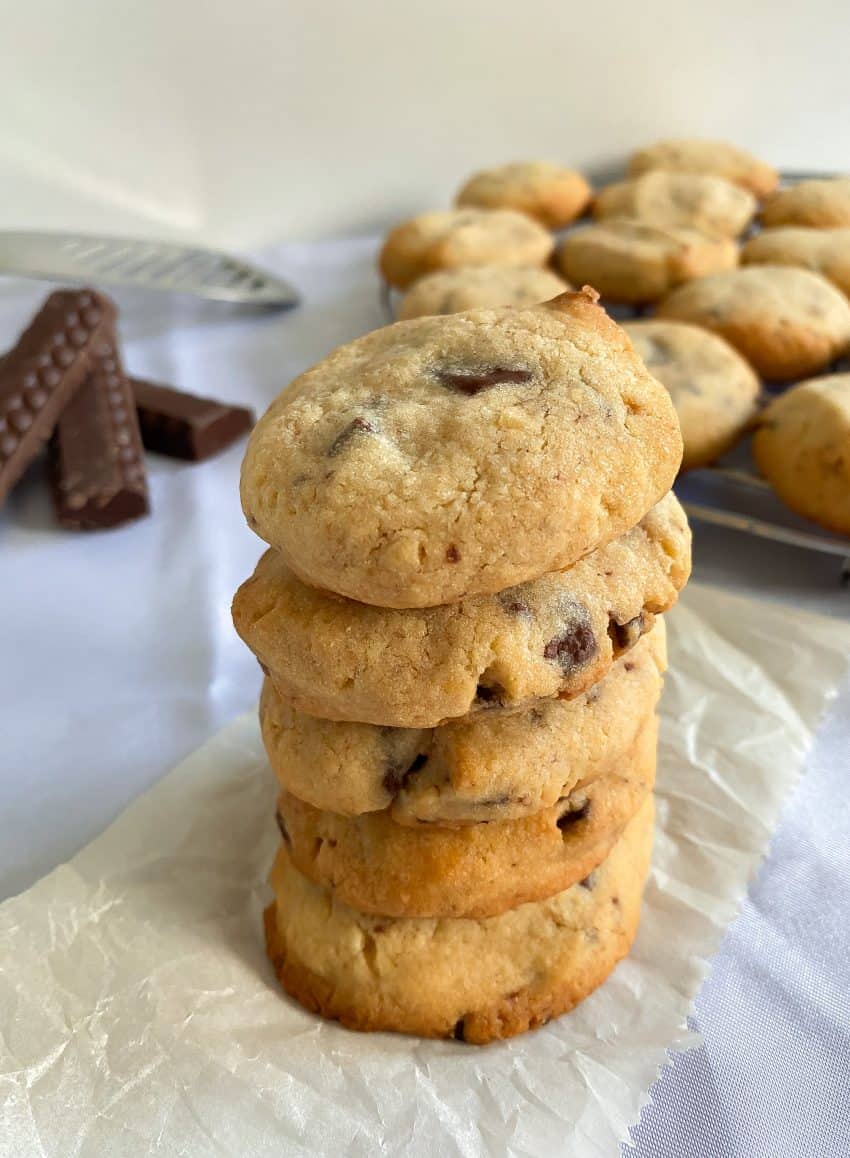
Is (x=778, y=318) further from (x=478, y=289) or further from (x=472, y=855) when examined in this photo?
(x=472, y=855)

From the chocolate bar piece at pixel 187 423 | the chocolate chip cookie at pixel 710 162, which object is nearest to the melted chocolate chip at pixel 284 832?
the chocolate bar piece at pixel 187 423

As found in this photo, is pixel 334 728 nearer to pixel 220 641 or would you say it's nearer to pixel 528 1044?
pixel 528 1044

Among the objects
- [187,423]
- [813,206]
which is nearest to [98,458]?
[187,423]

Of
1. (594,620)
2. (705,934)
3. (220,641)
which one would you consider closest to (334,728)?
(594,620)

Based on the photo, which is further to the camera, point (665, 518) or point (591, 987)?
point (591, 987)

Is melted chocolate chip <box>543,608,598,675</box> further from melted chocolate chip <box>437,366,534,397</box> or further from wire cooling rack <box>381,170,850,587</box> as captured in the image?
wire cooling rack <box>381,170,850,587</box>

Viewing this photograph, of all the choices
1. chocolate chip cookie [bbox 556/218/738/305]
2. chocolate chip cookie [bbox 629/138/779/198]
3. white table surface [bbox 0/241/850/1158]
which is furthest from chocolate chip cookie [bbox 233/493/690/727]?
chocolate chip cookie [bbox 629/138/779/198]

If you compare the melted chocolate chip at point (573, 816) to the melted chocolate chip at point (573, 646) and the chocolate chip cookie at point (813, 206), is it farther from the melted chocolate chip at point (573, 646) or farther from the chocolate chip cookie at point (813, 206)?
the chocolate chip cookie at point (813, 206)
